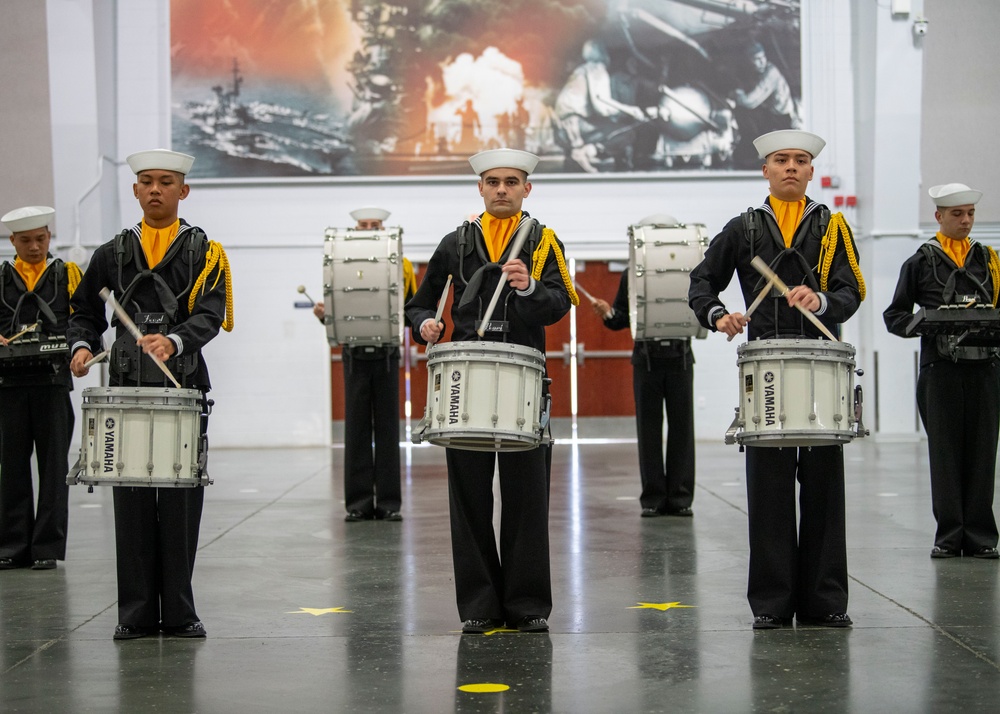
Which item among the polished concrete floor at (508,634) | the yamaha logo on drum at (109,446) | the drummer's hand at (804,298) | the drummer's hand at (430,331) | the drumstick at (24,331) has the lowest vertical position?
the polished concrete floor at (508,634)

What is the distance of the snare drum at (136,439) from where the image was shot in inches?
190

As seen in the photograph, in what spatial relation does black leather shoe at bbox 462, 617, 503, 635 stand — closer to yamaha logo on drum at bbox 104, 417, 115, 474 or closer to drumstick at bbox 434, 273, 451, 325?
drumstick at bbox 434, 273, 451, 325

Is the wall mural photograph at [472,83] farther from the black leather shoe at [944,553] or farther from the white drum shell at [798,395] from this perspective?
the white drum shell at [798,395]

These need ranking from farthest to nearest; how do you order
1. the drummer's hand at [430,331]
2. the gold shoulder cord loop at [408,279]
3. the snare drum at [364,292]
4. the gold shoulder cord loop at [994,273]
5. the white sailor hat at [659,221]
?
1. the gold shoulder cord loop at [408,279]
2. the white sailor hat at [659,221]
3. the snare drum at [364,292]
4. the gold shoulder cord loop at [994,273]
5. the drummer's hand at [430,331]

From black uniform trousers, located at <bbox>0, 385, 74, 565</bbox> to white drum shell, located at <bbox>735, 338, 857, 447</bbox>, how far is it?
4.06m

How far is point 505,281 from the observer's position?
498 cm

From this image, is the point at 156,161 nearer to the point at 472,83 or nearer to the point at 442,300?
the point at 442,300

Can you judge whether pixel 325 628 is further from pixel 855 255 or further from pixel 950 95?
pixel 950 95

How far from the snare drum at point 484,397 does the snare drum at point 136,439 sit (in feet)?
3.10

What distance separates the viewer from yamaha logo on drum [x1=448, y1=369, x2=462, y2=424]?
4.78 meters

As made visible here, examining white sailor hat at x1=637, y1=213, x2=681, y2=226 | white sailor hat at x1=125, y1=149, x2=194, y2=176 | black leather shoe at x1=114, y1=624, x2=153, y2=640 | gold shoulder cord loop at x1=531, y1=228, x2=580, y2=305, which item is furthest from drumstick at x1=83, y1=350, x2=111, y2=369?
white sailor hat at x1=637, y1=213, x2=681, y2=226

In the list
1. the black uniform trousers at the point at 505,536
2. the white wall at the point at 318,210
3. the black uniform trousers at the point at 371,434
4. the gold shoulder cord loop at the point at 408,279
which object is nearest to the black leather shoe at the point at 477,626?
the black uniform trousers at the point at 505,536

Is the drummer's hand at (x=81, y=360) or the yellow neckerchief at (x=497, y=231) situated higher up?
the yellow neckerchief at (x=497, y=231)

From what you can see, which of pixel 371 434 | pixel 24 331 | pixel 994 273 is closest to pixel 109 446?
pixel 24 331
